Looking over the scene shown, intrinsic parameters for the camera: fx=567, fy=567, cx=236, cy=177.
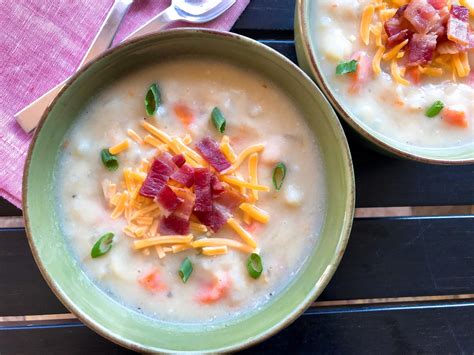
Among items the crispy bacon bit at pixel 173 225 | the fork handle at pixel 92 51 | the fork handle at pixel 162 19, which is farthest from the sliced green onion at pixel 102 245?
the fork handle at pixel 162 19

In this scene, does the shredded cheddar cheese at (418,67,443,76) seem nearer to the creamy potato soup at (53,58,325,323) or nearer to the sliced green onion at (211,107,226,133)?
the creamy potato soup at (53,58,325,323)

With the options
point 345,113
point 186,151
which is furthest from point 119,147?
point 345,113

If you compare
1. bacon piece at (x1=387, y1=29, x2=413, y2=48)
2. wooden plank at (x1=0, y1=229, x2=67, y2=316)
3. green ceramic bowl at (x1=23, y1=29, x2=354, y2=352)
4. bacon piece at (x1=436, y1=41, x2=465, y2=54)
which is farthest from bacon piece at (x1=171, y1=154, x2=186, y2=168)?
bacon piece at (x1=436, y1=41, x2=465, y2=54)

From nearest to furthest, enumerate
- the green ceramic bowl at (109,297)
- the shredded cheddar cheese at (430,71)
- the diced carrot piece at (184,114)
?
the green ceramic bowl at (109,297), the diced carrot piece at (184,114), the shredded cheddar cheese at (430,71)

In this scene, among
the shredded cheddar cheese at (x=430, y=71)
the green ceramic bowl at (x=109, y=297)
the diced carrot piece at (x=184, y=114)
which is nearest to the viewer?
the green ceramic bowl at (x=109, y=297)

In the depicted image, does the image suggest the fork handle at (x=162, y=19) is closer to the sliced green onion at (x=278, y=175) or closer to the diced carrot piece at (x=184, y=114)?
the diced carrot piece at (x=184, y=114)

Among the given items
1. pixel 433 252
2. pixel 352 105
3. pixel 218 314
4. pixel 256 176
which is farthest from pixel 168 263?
pixel 433 252
